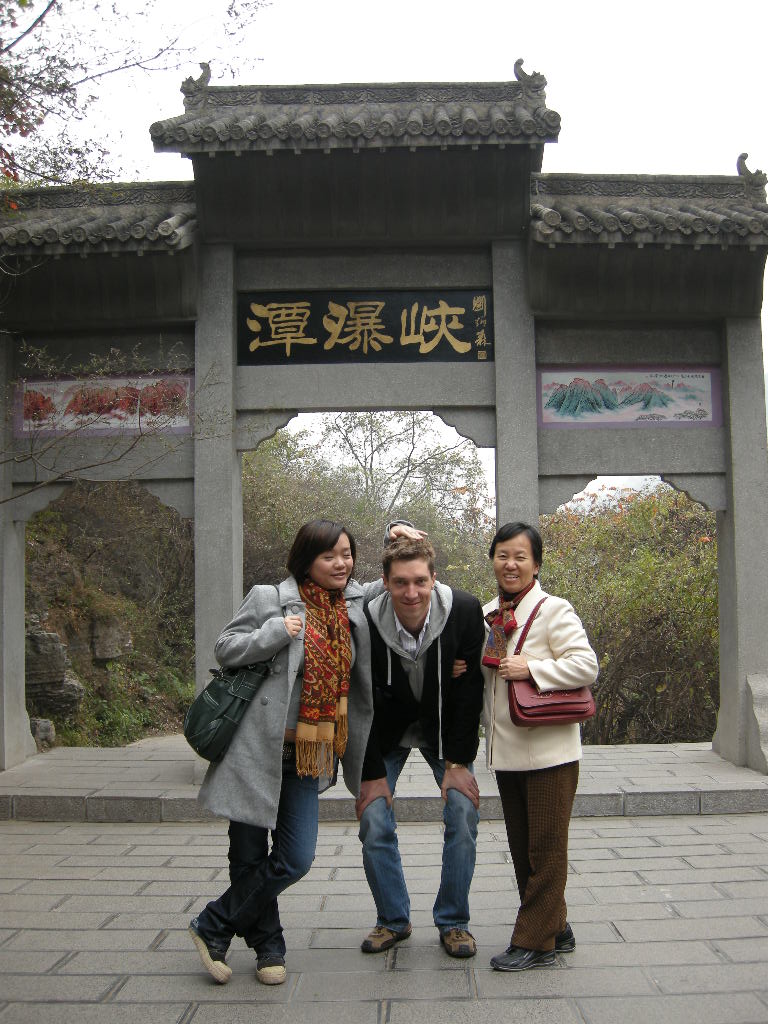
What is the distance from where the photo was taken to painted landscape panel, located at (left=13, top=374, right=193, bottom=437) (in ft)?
23.3

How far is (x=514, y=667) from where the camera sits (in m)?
3.48

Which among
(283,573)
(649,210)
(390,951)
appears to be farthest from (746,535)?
(283,573)

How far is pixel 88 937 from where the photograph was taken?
398 centimetres

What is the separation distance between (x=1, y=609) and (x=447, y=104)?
5.18m

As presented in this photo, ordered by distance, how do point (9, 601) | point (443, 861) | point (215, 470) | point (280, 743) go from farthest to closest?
point (9, 601)
point (215, 470)
point (443, 861)
point (280, 743)

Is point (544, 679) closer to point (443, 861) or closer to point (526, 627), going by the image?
point (526, 627)

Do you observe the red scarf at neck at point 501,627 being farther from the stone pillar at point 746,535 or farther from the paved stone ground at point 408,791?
the stone pillar at point 746,535

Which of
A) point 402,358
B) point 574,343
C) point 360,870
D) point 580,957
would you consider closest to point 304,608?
point 580,957

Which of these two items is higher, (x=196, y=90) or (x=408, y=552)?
(x=196, y=90)

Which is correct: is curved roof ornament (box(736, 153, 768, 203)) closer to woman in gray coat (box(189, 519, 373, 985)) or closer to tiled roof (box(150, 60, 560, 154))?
tiled roof (box(150, 60, 560, 154))

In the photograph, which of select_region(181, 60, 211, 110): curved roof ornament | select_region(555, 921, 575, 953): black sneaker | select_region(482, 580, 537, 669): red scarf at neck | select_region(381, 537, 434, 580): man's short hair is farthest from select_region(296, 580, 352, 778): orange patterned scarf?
select_region(181, 60, 211, 110): curved roof ornament

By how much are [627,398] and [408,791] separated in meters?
3.28

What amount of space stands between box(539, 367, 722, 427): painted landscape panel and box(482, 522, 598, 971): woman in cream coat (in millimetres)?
3735

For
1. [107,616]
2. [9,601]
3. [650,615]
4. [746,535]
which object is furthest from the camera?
[107,616]
